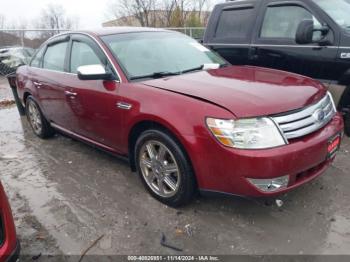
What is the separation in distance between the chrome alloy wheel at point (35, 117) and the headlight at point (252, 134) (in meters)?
3.69

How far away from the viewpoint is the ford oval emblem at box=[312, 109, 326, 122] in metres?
3.01

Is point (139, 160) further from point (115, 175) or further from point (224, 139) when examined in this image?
point (224, 139)

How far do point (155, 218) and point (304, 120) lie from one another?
155cm

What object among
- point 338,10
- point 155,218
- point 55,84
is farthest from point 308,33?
point 55,84

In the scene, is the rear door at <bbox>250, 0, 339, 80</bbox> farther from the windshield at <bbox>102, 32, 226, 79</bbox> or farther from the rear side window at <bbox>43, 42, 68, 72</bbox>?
the rear side window at <bbox>43, 42, 68, 72</bbox>

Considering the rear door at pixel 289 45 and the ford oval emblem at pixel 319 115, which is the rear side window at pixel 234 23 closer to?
the rear door at pixel 289 45

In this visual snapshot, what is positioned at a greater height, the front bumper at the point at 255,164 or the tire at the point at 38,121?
the front bumper at the point at 255,164

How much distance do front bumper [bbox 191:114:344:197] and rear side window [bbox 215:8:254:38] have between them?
296 cm

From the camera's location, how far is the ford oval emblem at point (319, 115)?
3.01 m

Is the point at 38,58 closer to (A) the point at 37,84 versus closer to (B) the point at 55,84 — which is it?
(A) the point at 37,84

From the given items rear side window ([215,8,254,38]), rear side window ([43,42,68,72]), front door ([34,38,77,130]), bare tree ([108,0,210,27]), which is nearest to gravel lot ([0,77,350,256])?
front door ([34,38,77,130])

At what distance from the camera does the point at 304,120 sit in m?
2.90

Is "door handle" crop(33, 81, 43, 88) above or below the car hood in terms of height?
below

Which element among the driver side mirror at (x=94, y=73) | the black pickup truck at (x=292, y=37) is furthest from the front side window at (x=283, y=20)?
the driver side mirror at (x=94, y=73)
